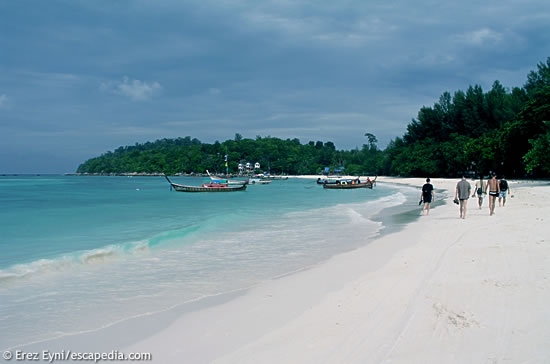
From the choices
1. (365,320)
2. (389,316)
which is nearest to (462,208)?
(389,316)

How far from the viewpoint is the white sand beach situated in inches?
146

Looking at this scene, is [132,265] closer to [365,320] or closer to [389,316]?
[365,320]

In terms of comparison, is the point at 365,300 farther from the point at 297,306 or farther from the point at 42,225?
the point at 42,225

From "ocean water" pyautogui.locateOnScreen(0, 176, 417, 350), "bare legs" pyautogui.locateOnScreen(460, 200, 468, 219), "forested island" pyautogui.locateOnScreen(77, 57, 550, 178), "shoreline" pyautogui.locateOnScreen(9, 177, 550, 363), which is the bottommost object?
"ocean water" pyautogui.locateOnScreen(0, 176, 417, 350)

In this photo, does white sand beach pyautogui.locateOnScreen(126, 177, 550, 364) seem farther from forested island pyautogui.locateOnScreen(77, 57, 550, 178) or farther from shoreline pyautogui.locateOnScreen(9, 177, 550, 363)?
forested island pyautogui.locateOnScreen(77, 57, 550, 178)

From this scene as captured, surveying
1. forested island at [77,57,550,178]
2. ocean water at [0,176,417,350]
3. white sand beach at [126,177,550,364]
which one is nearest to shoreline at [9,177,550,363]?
white sand beach at [126,177,550,364]

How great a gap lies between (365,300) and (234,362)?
2.33 m

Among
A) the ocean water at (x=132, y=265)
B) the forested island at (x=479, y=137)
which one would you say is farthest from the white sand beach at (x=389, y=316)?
the forested island at (x=479, y=137)

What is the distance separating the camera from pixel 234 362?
3770mm

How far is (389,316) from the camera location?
4.62m

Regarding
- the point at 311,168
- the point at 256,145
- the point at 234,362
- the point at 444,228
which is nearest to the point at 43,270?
the point at 234,362

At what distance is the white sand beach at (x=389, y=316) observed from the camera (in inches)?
146

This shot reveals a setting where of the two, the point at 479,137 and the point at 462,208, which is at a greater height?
the point at 479,137

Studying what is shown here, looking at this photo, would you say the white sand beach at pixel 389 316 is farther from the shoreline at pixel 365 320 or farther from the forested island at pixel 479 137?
the forested island at pixel 479 137
